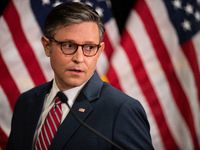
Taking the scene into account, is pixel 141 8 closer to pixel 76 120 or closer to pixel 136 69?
pixel 136 69

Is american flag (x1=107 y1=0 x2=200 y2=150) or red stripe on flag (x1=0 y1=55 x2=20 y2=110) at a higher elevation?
red stripe on flag (x1=0 y1=55 x2=20 y2=110)

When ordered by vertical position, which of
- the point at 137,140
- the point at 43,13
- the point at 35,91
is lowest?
the point at 137,140

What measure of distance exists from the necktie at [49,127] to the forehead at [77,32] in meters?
0.27

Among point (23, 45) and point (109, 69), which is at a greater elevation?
point (23, 45)

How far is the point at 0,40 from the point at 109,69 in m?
0.70

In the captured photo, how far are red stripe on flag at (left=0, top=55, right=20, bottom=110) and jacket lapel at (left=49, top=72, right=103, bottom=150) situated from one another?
72 centimetres

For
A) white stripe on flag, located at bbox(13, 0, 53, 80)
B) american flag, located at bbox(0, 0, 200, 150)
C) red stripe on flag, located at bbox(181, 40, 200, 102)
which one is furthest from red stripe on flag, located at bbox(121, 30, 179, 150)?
white stripe on flag, located at bbox(13, 0, 53, 80)

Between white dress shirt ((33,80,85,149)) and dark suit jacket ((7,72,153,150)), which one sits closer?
dark suit jacket ((7,72,153,150))

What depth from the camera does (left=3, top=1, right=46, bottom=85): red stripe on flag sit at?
1.57 metres

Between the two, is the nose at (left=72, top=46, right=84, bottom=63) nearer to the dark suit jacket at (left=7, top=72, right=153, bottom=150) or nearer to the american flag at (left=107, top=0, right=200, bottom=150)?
the dark suit jacket at (left=7, top=72, right=153, bottom=150)

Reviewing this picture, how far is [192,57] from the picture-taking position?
1.58 meters

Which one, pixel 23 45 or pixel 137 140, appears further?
pixel 23 45

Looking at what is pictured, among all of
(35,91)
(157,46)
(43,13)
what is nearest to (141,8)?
(157,46)

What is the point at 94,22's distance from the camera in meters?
0.95
